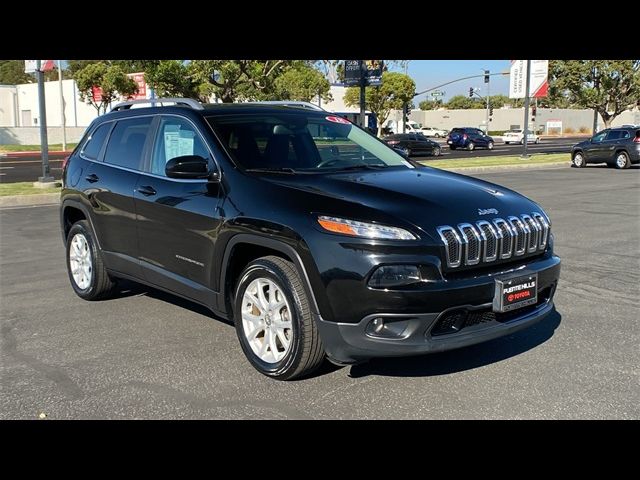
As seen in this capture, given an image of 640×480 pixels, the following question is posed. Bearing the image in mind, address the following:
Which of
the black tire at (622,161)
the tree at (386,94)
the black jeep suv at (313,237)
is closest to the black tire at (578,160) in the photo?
the black tire at (622,161)

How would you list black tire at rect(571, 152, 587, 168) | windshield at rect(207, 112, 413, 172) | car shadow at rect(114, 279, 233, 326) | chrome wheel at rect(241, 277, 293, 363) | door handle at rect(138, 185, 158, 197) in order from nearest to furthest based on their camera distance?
1. chrome wheel at rect(241, 277, 293, 363)
2. windshield at rect(207, 112, 413, 172)
3. door handle at rect(138, 185, 158, 197)
4. car shadow at rect(114, 279, 233, 326)
5. black tire at rect(571, 152, 587, 168)

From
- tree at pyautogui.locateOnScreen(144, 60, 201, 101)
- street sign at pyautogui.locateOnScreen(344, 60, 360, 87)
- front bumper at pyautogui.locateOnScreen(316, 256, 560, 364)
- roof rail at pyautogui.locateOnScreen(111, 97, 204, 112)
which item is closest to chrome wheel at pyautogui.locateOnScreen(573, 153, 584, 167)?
street sign at pyautogui.locateOnScreen(344, 60, 360, 87)

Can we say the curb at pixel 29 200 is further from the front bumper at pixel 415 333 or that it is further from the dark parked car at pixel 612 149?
the dark parked car at pixel 612 149

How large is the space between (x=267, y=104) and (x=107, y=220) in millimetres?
1743

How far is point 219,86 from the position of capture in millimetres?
34344

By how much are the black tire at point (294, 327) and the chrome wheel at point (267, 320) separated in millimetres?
43

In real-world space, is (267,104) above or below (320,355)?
above

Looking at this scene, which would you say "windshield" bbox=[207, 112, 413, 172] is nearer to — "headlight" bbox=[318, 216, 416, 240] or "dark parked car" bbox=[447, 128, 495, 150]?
"headlight" bbox=[318, 216, 416, 240]

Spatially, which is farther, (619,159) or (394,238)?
(619,159)

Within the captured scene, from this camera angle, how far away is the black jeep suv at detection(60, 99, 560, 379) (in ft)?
12.1
